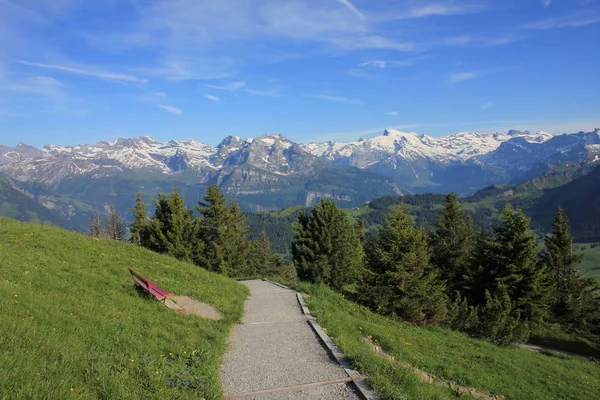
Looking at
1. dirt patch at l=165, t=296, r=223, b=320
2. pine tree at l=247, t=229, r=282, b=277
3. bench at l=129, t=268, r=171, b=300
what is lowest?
pine tree at l=247, t=229, r=282, b=277

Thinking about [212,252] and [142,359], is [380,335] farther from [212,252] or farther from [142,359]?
[212,252]

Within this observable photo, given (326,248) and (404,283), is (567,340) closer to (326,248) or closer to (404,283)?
(404,283)

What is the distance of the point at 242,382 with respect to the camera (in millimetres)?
11000

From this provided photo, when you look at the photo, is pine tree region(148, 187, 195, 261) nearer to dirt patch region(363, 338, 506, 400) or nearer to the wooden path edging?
the wooden path edging

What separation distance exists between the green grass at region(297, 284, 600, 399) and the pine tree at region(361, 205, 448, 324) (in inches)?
69.3

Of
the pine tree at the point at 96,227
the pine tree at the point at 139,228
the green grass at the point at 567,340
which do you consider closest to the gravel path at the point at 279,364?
the green grass at the point at 567,340

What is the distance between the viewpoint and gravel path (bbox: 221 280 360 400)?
1044cm

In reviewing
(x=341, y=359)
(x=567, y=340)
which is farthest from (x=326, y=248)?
(x=341, y=359)

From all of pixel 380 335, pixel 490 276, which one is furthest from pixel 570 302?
pixel 380 335

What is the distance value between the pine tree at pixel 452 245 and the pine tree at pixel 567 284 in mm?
8824

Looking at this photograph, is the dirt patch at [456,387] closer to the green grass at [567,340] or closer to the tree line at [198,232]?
the green grass at [567,340]

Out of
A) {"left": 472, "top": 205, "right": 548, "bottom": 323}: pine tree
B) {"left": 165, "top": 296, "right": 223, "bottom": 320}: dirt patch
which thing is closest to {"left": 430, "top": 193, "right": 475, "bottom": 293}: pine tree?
{"left": 472, "top": 205, "right": 548, "bottom": 323}: pine tree

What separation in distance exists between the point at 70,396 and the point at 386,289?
23.0 metres

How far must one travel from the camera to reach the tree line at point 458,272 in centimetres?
2758
